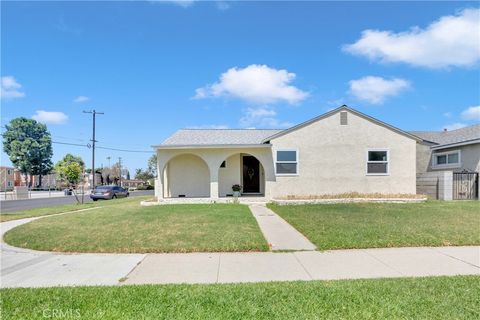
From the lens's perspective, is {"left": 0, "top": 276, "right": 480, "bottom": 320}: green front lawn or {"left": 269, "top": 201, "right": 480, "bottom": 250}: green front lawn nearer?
{"left": 0, "top": 276, "right": 480, "bottom": 320}: green front lawn

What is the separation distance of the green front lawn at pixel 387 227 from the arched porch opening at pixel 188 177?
7789mm

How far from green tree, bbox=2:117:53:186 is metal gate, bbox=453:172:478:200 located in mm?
81667

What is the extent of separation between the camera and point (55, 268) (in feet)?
19.7

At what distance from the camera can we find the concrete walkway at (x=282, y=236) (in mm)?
7445

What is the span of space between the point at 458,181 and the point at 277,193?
10.0m

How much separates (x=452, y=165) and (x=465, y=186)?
3217mm

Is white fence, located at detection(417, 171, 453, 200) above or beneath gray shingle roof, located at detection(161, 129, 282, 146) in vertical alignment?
beneath

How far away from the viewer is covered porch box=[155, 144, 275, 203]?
17.5m

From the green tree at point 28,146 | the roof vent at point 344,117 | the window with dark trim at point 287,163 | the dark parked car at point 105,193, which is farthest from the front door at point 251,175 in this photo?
the green tree at point 28,146

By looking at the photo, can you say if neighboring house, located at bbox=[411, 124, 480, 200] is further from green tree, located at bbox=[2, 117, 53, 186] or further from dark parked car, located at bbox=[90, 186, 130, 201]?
green tree, located at bbox=[2, 117, 53, 186]

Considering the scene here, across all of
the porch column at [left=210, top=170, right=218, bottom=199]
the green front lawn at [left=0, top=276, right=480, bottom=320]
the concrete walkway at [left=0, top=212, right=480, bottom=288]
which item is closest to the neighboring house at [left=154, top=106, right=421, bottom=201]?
the porch column at [left=210, top=170, right=218, bottom=199]

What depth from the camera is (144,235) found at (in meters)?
8.37

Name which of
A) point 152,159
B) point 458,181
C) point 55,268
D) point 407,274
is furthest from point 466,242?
point 152,159

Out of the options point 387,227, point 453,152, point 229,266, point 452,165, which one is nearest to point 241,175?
point 387,227
